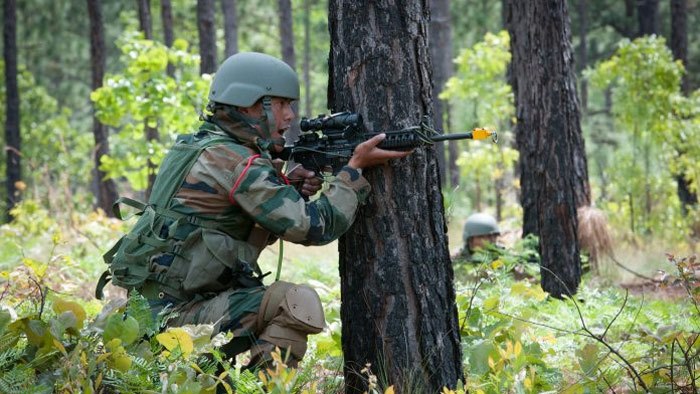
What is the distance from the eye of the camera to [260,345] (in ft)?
12.8

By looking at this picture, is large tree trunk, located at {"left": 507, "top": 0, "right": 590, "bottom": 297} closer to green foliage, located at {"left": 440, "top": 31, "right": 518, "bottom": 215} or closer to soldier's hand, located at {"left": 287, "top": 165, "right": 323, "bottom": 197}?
soldier's hand, located at {"left": 287, "top": 165, "right": 323, "bottom": 197}

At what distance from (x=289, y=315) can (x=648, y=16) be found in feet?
71.7

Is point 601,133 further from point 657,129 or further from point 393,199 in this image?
point 393,199

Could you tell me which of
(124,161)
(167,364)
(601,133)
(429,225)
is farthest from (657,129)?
(601,133)

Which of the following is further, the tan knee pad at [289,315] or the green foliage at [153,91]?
the green foliage at [153,91]

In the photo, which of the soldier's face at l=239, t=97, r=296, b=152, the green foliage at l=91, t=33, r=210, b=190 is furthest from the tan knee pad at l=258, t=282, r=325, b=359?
the green foliage at l=91, t=33, r=210, b=190

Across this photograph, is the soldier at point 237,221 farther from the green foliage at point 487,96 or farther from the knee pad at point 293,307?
the green foliage at point 487,96

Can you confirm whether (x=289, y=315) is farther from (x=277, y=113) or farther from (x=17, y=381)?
(x=17, y=381)

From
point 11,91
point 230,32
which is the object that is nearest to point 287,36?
point 230,32

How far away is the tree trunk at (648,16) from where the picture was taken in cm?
2302

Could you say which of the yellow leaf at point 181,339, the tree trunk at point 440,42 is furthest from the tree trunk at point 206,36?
the yellow leaf at point 181,339

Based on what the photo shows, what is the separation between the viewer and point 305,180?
4.06 metres

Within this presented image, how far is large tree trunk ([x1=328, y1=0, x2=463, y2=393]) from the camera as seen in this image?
374 cm

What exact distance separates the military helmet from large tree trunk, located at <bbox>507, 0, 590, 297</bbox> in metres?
3.56
